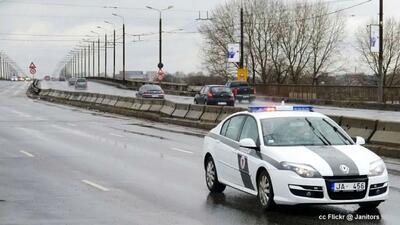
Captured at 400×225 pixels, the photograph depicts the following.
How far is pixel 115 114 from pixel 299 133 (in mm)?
30489

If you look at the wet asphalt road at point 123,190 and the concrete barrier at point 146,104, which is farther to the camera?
the concrete barrier at point 146,104

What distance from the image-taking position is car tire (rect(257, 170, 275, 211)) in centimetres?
855

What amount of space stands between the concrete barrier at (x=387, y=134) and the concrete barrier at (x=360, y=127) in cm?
22

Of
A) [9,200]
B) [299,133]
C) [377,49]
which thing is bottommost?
[9,200]

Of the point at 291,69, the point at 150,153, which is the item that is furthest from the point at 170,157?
the point at 291,69

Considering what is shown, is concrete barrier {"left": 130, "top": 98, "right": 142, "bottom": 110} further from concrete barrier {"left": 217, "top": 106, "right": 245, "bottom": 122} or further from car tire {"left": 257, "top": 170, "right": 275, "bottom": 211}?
car tire {"left": 257, "top": 170, "right": 275, "bottom": 211}

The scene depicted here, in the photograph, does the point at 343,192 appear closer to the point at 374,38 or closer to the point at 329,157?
the point at 329,157

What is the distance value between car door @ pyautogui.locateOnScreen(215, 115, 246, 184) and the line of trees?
228 ft

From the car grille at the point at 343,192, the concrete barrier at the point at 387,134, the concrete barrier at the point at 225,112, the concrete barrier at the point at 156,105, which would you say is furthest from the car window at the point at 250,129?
the concrete barrier at the point at 156,105

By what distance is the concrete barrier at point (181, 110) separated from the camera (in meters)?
30.1

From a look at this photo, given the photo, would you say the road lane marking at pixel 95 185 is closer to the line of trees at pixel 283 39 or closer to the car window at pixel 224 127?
the car window at pixel 224 127

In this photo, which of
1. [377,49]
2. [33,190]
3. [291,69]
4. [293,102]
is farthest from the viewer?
[291,69]

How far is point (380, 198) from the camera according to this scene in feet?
27.2

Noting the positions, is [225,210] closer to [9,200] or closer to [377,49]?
[9,200]
